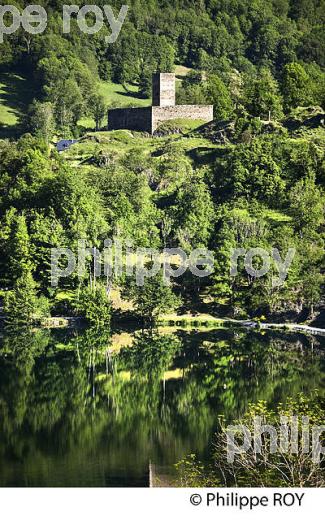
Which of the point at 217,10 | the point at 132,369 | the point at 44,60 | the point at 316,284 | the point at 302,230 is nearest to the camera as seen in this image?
the point at 132,369

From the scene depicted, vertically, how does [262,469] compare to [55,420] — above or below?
above

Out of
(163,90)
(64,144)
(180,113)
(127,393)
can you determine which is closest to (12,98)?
(64,144)

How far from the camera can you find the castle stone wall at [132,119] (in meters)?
117

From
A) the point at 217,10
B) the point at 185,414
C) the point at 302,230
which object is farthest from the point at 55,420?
the point at 217,10

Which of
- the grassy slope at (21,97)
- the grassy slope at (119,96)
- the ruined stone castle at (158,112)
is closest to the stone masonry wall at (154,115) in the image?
the ruined stone castle at (158,112)

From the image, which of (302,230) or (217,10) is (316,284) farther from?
(217,10)

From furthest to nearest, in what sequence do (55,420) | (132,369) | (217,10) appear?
(217,10) < (132,369) < (55,420)

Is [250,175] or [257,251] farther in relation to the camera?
[250,175]

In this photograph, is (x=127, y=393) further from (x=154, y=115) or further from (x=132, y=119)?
(x=132, y=119)

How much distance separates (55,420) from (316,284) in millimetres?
31673

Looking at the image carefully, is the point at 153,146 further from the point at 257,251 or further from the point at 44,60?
the point at 44,60

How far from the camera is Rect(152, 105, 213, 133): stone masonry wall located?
116312 millimetres

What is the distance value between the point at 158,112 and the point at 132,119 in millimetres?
3228

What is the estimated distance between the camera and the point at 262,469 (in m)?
44.4
